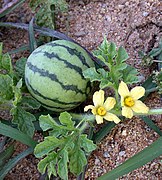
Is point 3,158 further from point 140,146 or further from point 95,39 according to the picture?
point 95,39

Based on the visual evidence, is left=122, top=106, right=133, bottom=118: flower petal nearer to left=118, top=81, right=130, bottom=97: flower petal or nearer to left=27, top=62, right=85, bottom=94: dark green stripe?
Answer: left=118, top=81, right=130, bottom=97: flower petal

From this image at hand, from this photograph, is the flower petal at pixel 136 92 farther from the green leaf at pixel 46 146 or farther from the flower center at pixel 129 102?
the green leaf at pixel 46 146

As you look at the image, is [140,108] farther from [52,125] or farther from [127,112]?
[52,125]

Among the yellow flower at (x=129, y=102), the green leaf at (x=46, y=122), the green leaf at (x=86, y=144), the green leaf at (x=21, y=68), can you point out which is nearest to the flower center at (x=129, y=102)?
the yellow flower at (x=129, y=102)

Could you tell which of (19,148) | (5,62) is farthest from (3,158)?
(5,62)

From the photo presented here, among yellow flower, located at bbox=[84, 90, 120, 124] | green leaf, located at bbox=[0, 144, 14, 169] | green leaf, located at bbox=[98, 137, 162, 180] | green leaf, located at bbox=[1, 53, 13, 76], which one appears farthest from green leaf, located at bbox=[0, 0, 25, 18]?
green leaf, located at bbox=[98, 137, 162, 180]
